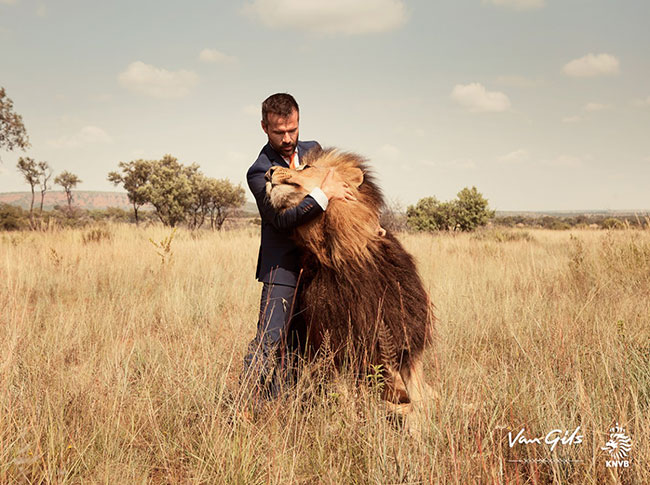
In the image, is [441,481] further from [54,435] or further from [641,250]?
[641,250]

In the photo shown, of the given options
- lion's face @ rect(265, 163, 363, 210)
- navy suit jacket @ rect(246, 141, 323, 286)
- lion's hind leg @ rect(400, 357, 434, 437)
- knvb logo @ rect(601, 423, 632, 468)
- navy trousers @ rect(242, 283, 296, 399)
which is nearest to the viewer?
knvb logo @ rect(601, 423, 632, 468)

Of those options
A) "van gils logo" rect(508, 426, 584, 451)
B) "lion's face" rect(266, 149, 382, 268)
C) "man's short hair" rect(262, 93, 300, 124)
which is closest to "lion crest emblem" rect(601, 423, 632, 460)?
"van gils logo" rect(508, 426, 584, 451)

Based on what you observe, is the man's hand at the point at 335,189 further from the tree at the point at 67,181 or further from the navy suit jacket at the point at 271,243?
the tree at the point at 67,181

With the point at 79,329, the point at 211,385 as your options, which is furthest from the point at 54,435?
the point at 79,329

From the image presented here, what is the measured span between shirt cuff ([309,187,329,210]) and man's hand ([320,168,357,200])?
0.05 m

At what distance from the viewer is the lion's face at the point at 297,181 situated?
2.33 meters

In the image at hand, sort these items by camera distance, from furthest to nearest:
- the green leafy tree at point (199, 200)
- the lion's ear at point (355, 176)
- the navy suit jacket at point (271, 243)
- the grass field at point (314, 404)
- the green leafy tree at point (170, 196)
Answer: the green leafy tree at point (199, 200)
the green leafy tree at point (170, 196)
the navy suit jacket at point (271, 243)
the lion's ear at point (355, 176)
the grass field at point (314, 404)

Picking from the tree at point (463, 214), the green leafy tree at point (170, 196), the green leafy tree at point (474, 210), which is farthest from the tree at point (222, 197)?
the green leafy tree at point (474, 210)

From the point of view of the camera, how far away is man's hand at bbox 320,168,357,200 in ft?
7.52

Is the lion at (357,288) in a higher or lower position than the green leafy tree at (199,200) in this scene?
lower

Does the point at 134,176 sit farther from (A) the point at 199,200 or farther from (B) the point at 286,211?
(B) the point at 286,211

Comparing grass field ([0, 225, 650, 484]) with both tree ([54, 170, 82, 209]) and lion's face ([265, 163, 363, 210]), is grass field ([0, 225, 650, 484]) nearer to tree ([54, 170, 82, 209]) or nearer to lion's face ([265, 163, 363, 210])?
lion's face ([265, 163, 363, 210])

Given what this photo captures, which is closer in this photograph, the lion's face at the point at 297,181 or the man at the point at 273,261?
the lion's face at the point at 297,181

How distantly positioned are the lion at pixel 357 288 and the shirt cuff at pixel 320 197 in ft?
0.35
